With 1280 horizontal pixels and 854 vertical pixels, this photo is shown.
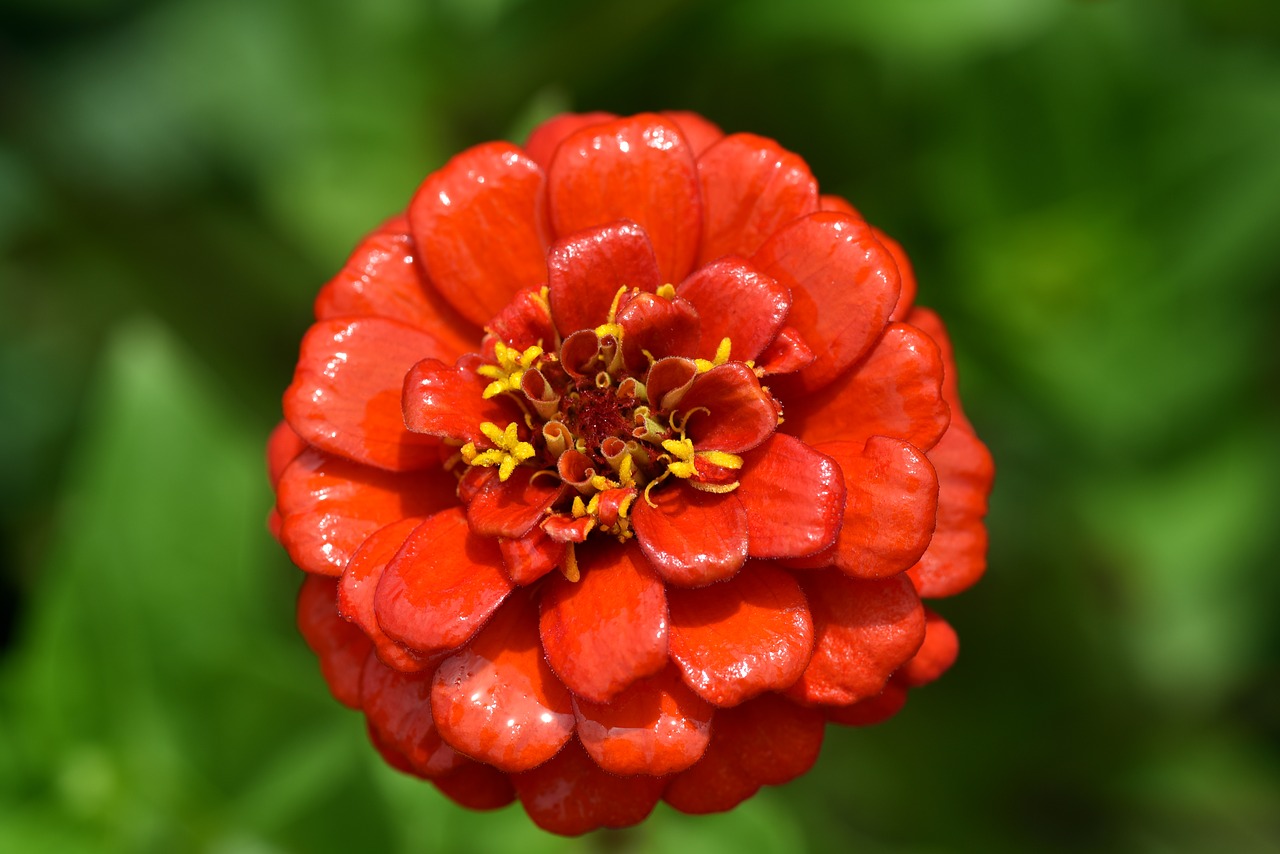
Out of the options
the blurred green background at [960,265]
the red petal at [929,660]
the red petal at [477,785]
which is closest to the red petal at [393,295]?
the red petal at [477,785]

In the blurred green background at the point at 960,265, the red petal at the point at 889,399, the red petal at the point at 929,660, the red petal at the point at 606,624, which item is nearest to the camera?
the red petal at the point at 606,624

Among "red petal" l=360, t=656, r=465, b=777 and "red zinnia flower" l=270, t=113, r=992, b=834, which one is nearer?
"red zinnia flower" l=270, t=113, r=992, b=834

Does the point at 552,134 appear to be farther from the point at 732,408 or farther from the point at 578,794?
the point at 578,794

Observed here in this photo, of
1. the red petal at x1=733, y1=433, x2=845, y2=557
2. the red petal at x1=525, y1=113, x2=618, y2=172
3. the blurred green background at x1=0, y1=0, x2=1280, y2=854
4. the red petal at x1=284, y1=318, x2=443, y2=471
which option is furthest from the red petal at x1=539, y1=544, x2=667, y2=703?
the blurred green background at x1=0, y1=0, x2=1280, y2=854

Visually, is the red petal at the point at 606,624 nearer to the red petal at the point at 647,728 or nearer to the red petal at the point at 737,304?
the red petal at the point at 647,728

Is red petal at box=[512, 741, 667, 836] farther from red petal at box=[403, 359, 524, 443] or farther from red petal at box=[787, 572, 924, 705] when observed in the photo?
red petal at box=[403, 359, 524, 443]

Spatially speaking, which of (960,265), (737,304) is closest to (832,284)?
(737,304)

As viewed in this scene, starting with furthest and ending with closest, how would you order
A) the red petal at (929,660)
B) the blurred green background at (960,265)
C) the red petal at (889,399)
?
1. the blurred green background at (960,265)
2. the red petal at (929,660)
3. the red petal at (889,399)
